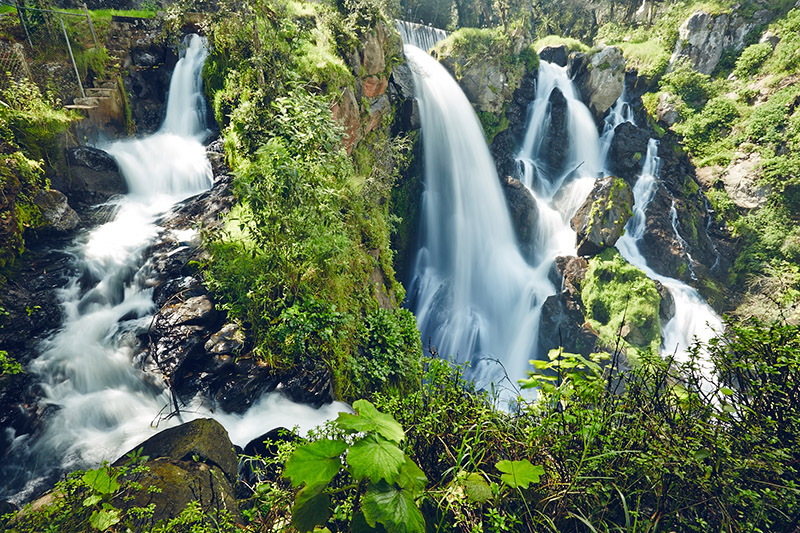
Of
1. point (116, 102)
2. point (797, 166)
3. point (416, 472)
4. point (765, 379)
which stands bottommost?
point (797, 166)

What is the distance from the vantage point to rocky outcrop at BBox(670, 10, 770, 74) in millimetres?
16125

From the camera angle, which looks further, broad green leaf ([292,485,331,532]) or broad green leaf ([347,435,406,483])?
broad green leaf ([292,485,331,532])

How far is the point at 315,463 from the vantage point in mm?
1381

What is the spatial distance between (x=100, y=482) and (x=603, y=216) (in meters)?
13.0

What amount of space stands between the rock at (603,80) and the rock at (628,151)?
1.57 metres

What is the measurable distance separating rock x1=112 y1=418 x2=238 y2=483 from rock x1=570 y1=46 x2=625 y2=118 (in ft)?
60.0

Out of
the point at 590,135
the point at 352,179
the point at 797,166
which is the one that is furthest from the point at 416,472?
the point at 797,166

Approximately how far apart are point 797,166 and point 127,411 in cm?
1987

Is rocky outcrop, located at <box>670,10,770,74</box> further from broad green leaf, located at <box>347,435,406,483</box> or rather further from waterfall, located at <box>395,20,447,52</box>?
broad green leaf, located at <box>347,435,406,483</box>

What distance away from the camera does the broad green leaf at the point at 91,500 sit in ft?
5.58

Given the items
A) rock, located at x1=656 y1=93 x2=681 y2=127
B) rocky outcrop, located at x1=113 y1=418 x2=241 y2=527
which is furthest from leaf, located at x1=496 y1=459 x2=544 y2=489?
rock, located at x1=656 y1=93 x2=681 y2=127

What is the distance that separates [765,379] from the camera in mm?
1536

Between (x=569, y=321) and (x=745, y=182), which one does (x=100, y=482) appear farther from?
(x=745, y=182)

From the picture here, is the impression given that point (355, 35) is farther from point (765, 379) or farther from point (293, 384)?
point (765, 379)
